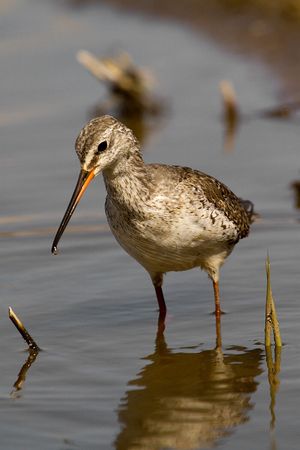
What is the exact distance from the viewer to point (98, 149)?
9.22 m

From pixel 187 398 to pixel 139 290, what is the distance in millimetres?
Answer: 2872

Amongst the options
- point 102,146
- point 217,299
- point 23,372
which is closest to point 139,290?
point 217,299

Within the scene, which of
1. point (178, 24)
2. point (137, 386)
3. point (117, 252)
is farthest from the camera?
point (178, 24)

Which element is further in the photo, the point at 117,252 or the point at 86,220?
the point at 86,220

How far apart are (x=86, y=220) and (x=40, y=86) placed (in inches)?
232

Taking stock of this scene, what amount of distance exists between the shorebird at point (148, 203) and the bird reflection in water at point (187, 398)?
0.91 m

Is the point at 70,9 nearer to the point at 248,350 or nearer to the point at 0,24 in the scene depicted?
the point at 0,24

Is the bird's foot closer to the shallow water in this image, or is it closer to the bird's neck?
the shallow water

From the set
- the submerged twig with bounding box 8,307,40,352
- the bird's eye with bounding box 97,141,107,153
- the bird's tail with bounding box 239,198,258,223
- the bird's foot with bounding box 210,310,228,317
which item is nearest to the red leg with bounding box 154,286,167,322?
the bird's foot with bounding box 210,310,228,317

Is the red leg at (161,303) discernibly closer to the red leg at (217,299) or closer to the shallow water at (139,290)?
the shallow water at (139,290)

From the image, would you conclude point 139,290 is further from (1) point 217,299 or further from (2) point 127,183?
(2) point 127,183

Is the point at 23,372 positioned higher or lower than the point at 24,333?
lower

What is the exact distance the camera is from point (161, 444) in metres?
7.97

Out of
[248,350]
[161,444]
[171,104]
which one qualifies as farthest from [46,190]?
[161,444]
